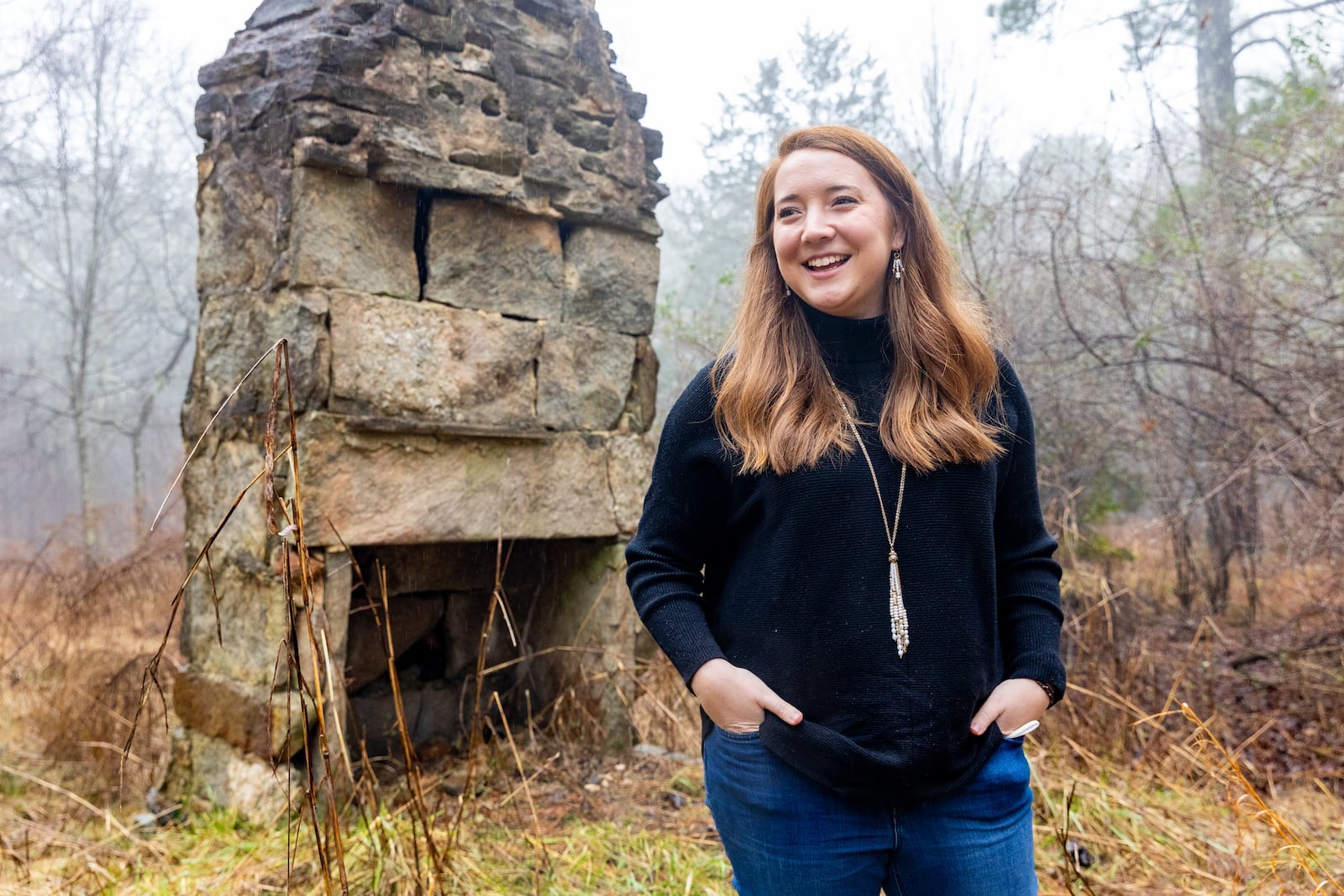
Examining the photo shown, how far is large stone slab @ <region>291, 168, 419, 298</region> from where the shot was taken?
11.2ft

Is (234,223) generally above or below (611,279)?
above

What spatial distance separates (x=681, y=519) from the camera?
1648 millimetres

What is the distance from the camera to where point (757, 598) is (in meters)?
1.58

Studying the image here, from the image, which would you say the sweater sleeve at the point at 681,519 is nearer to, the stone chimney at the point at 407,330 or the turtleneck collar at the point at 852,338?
the turtleneck collar at the point at 852,338

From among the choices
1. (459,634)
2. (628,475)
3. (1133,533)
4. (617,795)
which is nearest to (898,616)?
(617,795)

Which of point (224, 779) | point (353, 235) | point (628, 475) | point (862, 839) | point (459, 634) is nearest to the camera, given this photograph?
point (862, 839)

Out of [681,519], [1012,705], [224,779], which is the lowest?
[224,779]

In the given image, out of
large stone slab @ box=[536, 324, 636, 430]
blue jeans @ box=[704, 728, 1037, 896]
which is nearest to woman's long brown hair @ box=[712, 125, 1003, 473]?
blue jeans @ box=[704, 728, 1037, 896]

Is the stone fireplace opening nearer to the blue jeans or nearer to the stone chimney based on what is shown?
the stone chimney

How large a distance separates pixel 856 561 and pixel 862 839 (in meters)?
0.38

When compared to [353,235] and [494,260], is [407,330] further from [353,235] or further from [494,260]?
[494,260]

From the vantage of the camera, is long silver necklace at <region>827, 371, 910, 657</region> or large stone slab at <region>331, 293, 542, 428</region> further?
large stone slab at <region>331, 293, 542, 428</region>

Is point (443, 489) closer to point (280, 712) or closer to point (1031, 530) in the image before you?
point (280, 712)

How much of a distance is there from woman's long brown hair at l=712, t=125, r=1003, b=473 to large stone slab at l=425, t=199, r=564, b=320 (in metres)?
2.11
